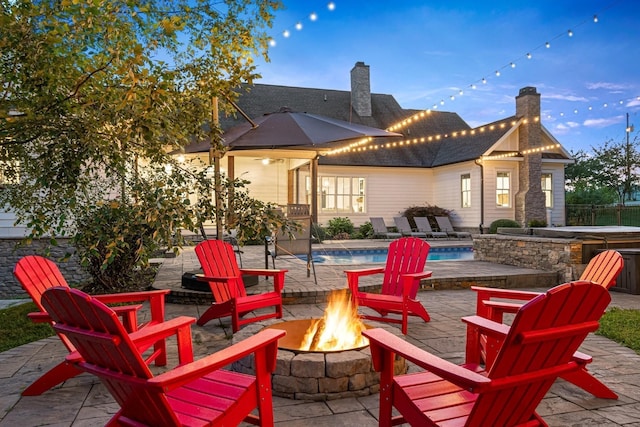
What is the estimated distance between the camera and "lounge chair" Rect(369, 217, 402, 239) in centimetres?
1449

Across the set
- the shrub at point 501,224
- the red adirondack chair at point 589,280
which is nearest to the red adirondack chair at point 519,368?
the red adirondack chair at point 589,280

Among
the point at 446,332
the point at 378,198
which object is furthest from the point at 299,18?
the point at 378,198

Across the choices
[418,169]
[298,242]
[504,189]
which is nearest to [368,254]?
[298,242]

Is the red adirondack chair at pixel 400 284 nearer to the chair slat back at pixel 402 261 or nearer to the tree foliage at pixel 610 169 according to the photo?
the chair slat back at pixel 402 261

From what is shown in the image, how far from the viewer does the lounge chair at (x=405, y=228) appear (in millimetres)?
14709

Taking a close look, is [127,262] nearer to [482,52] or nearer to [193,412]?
[193,412]

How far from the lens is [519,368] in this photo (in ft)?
5.52

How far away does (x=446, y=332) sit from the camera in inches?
161

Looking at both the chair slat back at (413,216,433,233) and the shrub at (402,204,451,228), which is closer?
the chair slat back at (413,216,433,233)

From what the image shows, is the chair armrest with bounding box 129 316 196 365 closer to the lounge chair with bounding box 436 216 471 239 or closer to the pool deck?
the pool deck

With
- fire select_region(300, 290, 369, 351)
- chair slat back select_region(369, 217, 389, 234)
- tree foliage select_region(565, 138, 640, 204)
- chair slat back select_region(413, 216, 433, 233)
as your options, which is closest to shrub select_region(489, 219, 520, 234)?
chair slat back select_region(413, 216, 433, 233)

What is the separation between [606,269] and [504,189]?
13.0 meters

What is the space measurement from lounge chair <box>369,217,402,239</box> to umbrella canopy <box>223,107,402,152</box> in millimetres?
8035

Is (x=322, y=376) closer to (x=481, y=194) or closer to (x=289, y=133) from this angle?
(x=289, y=133)
